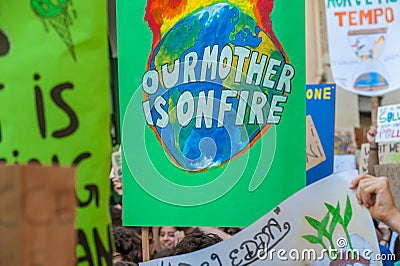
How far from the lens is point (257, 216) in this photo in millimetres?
1742

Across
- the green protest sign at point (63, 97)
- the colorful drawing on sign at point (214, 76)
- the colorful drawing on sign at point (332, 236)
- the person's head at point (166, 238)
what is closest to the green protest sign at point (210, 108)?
the colorful drawing on sign at point (214, 76)

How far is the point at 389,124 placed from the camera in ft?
8.71

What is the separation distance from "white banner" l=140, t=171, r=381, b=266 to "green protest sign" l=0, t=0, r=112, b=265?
101cm

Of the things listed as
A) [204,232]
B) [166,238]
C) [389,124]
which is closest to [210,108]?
[204,232]

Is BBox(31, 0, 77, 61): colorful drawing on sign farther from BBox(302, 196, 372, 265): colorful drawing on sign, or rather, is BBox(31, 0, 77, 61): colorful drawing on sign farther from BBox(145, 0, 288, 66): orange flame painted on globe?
BBox(302, 196, 372, 265): colorful drawing on sign

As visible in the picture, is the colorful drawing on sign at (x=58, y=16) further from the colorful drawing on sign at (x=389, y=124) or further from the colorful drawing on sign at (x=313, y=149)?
the colorful drawing on sign at (x=389, y=124)

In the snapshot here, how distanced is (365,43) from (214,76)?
57.3 inches

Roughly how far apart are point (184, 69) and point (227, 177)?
319 mm

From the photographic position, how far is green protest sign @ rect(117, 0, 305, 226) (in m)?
1.72

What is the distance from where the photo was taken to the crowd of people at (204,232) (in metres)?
1.76

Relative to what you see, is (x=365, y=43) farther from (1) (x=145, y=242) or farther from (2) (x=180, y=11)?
(1) (x=145, y=242)

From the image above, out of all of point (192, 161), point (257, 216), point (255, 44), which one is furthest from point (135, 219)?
point (255, 44)

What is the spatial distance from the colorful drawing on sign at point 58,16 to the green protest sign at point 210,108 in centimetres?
99

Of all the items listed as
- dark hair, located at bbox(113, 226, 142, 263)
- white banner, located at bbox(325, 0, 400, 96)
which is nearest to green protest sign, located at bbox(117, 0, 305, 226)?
dark hair, located at bbox(113, 226, 142, 263)
